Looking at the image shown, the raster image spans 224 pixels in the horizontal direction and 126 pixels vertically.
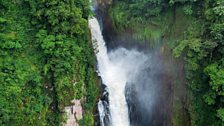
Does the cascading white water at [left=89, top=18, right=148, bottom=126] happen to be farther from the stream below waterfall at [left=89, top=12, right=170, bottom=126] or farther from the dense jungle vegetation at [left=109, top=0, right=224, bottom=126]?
the dense jungle vegetation at [left=109, top=0, right=224, bottom=126]

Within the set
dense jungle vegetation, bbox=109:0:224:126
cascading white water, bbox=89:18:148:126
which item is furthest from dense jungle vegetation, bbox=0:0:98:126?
dense jungle vegetation, bbox=109:0:224:126

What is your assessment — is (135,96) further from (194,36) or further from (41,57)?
(41,57)

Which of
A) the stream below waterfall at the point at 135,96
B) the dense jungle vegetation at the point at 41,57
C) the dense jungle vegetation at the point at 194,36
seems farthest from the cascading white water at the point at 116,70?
the dense jungle vegetation at the point at 41,57

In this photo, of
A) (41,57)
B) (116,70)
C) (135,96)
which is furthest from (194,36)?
(41,57)

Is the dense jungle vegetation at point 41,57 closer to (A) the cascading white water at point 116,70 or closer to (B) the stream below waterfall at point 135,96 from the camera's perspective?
(B) the stream below waterfall at point 135,96

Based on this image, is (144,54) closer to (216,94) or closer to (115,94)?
(115,94)

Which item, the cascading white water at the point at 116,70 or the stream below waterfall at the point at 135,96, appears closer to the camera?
the stream below waterfall at the point at 135,96
